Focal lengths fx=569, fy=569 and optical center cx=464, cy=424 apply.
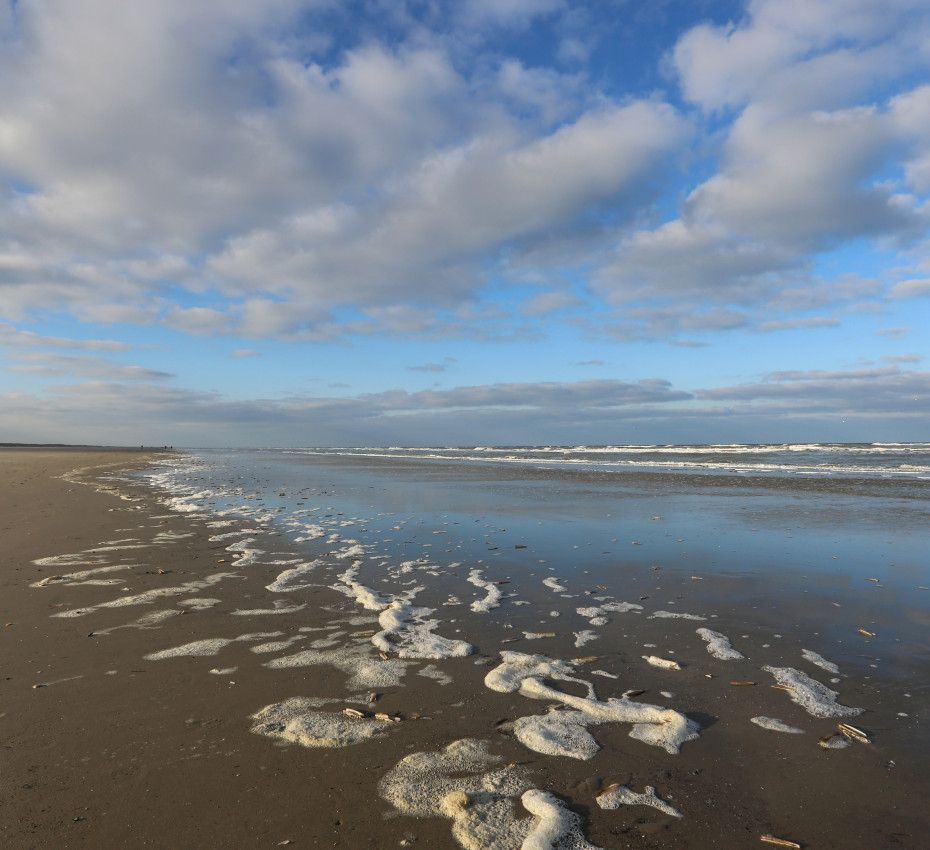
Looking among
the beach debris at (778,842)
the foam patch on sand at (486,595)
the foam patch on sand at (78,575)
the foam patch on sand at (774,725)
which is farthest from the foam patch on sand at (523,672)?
the foam patch on sand at (78,575)

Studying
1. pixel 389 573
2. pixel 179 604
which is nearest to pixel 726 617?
pixel 389 573

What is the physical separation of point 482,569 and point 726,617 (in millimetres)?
3657

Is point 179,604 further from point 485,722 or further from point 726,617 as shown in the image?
point 726,617

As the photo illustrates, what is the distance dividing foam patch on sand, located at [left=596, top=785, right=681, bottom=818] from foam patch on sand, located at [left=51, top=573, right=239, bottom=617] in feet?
19.9

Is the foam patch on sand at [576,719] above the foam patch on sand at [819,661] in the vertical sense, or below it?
above

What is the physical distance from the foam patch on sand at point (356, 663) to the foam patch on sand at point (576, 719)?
860 millimetres

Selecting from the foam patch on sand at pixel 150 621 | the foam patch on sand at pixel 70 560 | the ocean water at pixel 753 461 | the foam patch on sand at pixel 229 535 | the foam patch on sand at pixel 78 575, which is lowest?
the ocean water at pixel 753 461

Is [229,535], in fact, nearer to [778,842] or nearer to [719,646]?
[719,646]

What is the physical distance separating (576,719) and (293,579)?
17.4 ft

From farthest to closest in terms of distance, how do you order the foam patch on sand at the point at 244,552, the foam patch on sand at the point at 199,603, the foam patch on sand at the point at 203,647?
the foam patch on sand at the point at 244,552
the foam patch on sand at the point at 199,603
the foam patch on sand at the point at 203,647

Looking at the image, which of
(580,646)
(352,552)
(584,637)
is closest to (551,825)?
(580,646)

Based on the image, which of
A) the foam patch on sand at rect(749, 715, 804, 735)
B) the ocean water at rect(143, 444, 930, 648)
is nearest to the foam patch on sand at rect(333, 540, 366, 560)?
the ocean water at rect(143, 444, 930, 648)

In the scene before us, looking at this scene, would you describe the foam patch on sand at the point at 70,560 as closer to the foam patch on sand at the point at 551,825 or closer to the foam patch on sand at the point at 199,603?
the foam patch on sand at the point at 199,603

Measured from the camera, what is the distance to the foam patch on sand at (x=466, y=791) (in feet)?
9.88
